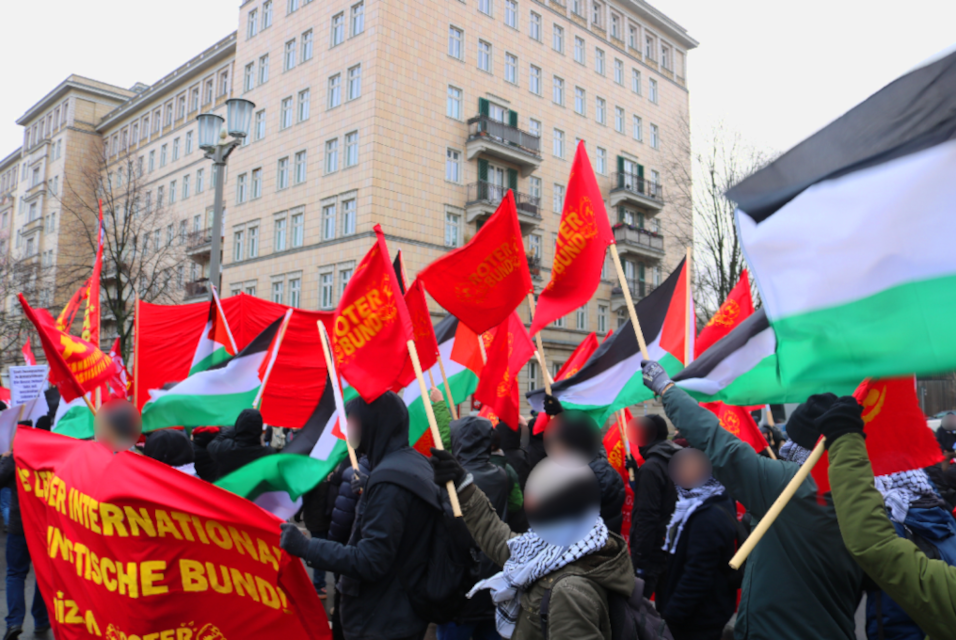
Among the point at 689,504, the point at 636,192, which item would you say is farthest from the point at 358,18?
the point at 689,504

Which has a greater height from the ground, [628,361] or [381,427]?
[628,361]

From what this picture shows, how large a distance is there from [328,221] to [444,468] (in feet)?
93.9

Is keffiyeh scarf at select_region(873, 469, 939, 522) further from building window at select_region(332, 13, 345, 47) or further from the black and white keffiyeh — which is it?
building window at select_region(332, 13, 345, 47)

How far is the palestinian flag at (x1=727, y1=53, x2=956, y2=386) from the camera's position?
2057mm

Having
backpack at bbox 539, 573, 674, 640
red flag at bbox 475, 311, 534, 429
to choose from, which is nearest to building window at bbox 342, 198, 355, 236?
red flag at bbox 475, 311, 534, 429

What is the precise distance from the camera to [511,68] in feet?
112

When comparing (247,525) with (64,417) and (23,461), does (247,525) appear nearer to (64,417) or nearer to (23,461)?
(23,461)

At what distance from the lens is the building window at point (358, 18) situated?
98.2 ft

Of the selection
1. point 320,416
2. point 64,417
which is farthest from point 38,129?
point 320,416

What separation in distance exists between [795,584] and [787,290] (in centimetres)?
125

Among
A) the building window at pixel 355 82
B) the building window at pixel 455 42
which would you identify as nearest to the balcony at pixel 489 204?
the building window at pixel 455 42

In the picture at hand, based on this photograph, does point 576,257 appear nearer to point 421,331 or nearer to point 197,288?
point 421,331

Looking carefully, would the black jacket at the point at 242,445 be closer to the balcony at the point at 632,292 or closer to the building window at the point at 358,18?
the building window at the point at 358,18

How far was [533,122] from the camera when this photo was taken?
34688 millimetres
